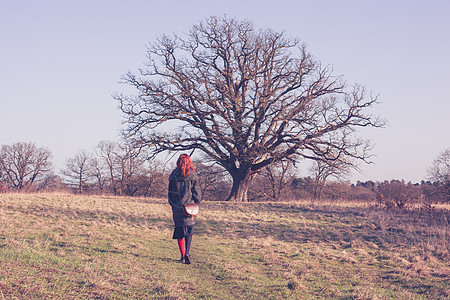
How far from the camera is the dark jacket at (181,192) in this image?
303 inches

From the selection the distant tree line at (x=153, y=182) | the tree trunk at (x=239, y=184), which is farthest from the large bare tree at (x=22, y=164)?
the tree trunk at (x=239, y=184)

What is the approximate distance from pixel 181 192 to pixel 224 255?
2295mm

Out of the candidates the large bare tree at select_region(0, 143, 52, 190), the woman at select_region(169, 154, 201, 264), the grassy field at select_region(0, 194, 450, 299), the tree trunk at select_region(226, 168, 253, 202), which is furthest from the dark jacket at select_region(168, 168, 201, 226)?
the large bare tree at select_region(0, 143, 52, 190)

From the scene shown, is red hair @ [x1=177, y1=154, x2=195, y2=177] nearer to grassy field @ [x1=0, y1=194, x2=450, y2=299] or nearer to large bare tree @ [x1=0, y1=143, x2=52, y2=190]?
grassy field @ [x1=0, y1=194, x2=450, y2=299]

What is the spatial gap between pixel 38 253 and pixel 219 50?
1947 centimetres

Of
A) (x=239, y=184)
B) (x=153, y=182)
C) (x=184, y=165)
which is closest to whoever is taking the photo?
(x=184, y=165)

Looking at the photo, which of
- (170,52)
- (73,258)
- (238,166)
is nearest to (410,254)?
(73,258)

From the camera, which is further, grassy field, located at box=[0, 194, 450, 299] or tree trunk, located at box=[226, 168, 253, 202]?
tree trunk, located at box=[226, 168, 253, 202]

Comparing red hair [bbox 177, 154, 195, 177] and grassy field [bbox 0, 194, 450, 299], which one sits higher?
red hair [bbox 177, 154, 195, 177]

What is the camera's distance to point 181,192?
778cm

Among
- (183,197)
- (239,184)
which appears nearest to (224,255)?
(183,197)

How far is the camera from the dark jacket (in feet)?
25.3

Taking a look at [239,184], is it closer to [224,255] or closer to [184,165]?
[224,255]

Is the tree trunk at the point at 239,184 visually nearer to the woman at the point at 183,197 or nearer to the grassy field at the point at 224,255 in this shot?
the grassy field at the point at 224,255
